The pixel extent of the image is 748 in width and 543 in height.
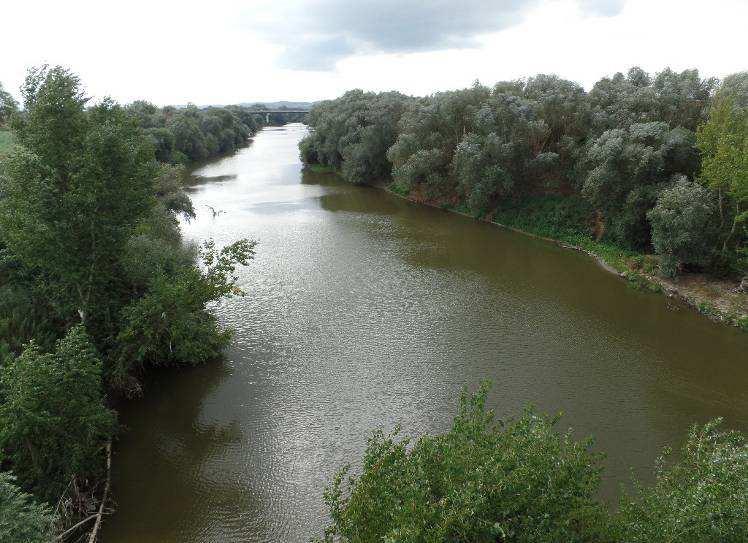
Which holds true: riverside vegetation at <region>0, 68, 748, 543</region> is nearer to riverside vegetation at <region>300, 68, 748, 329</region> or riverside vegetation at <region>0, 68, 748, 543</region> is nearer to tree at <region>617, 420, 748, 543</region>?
tree at <region>617, 420, 748, 543</region>

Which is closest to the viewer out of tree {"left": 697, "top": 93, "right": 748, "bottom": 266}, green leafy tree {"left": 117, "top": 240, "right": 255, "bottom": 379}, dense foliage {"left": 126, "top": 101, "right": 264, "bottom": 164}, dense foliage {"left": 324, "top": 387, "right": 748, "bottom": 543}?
dense foliage {"left": 324, "top": 387, "right": 748, "bottom": 543}

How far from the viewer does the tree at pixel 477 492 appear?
286 inches

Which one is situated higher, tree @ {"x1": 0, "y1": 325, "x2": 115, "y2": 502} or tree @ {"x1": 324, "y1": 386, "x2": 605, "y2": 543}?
tree @ {"x1": 324, "y1": 386, "x2": 605, "y2": 543}

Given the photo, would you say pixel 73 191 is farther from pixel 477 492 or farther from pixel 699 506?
pixel 699 506

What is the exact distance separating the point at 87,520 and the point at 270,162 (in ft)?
246

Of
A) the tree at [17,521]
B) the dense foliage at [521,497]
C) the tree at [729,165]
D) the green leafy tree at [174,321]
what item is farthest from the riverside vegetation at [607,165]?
the tree at [17,521]

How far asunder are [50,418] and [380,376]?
11.1 m

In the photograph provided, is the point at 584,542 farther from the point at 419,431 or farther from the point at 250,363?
the point at 250,363

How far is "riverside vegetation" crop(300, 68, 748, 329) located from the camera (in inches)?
1053

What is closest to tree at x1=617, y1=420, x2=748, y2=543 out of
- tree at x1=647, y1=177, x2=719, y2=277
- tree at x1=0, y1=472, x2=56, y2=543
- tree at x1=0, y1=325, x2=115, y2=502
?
tree at x1=0, y1=472, x2=56, y2=543

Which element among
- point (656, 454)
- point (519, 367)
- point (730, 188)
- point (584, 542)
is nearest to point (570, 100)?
point (730, 188)

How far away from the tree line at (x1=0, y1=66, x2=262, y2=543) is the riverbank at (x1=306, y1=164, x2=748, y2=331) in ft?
76.0

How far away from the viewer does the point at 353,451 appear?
1560 centimetres

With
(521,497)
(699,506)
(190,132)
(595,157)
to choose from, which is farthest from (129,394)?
(190,132)
